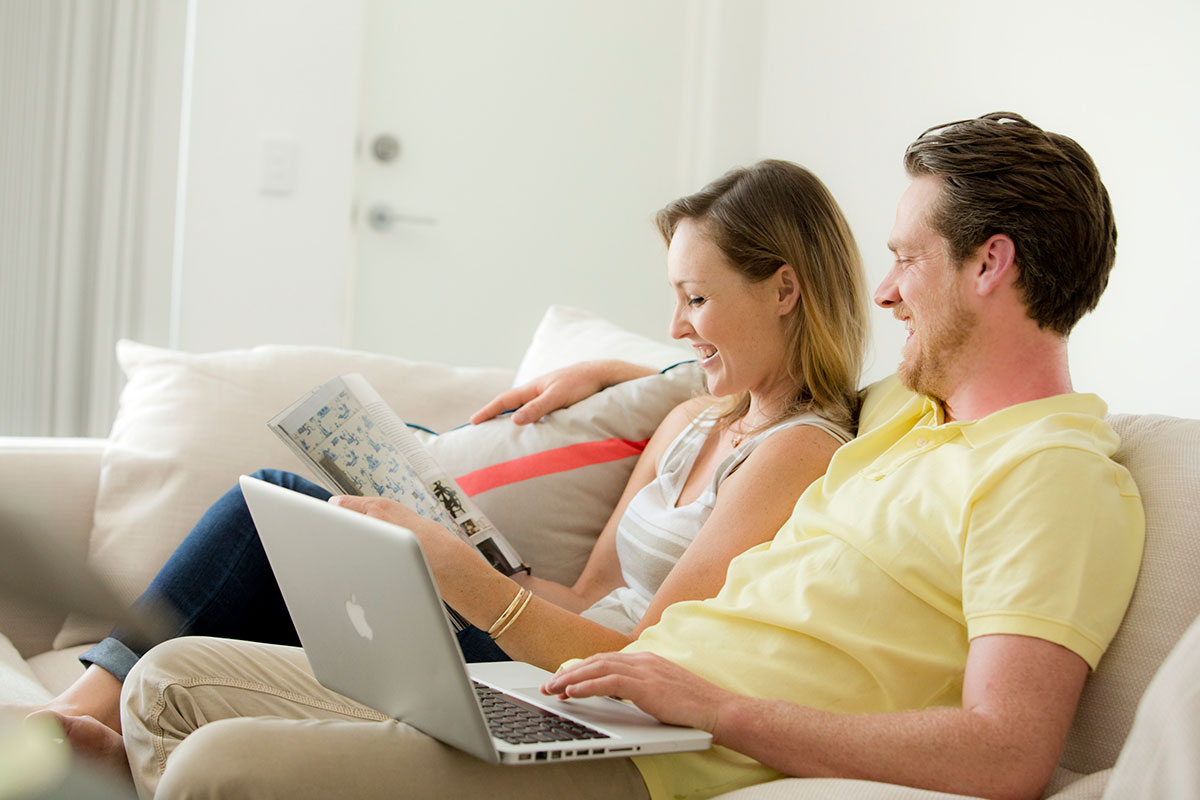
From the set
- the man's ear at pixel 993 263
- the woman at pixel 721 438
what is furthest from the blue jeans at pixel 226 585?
the man's ear at pixel 993 263

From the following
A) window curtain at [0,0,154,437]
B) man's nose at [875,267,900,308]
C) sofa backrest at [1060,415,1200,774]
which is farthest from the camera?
window curtain at [0,0,154,437]

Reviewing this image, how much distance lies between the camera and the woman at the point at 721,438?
125cm

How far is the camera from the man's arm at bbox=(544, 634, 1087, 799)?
85 cm

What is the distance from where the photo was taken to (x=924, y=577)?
992 millimetres

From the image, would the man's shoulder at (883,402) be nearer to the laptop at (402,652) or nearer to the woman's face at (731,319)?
the woman's face at (731,319)

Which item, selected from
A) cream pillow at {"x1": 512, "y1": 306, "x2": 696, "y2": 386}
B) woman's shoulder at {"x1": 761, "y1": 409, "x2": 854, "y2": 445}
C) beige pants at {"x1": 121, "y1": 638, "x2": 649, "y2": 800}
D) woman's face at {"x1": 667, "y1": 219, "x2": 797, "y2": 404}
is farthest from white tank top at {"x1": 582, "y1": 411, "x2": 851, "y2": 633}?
beige pants at {"x1": 121, "y1": 638, "x2": 649, "y2": 800}

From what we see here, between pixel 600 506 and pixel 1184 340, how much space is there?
96cm

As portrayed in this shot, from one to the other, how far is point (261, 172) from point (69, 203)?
0.52m

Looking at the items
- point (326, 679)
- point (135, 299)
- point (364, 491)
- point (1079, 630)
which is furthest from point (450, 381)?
point (135, 299)

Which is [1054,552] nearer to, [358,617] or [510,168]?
[358,617]

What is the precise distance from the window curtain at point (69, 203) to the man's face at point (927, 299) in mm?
2609

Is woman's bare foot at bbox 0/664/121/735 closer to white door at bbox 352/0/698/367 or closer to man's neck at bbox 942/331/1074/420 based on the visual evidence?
man's neck at bbox 942/331/1074/420

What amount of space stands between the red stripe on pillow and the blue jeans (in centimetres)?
36

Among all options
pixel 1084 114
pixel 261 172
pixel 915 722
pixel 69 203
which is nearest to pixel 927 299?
pixel 915 722
